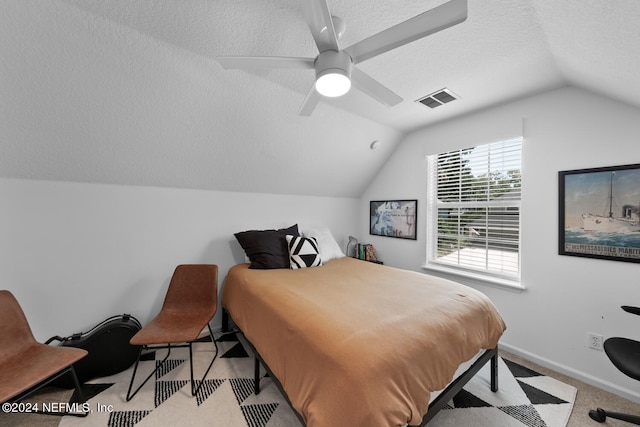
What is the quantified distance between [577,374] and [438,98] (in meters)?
2.57

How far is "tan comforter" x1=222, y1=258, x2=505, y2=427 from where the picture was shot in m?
0.95

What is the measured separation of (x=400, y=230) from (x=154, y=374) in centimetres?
298

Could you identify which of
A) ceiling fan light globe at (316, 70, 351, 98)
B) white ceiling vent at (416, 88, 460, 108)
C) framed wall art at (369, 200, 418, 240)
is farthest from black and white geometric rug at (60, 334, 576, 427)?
white ceiling vent at (416, 88, 460, 108)

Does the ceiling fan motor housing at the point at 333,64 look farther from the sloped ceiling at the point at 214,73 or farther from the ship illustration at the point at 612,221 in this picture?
the ship illustration at the point at 612,221

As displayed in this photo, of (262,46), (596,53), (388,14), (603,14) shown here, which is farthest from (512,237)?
(262,46)

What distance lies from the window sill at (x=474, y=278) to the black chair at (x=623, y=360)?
2.21 ft

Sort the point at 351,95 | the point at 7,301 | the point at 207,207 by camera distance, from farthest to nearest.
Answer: the point at 207,207 < the point at 351,95 < the point at 7,301

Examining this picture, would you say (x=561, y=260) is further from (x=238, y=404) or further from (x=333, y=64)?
(x=238, y=404)

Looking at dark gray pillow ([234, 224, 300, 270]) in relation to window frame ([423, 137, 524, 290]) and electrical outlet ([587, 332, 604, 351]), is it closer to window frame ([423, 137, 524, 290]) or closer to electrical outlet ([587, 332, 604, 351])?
window frame ([423, 137, 524, 290])

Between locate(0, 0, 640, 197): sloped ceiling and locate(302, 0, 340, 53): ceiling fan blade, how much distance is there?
0.26m

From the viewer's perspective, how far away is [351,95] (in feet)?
7.27

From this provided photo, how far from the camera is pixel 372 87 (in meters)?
1.39

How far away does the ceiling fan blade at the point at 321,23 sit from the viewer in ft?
3.14

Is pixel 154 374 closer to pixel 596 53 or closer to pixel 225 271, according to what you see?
pixel 225 271
